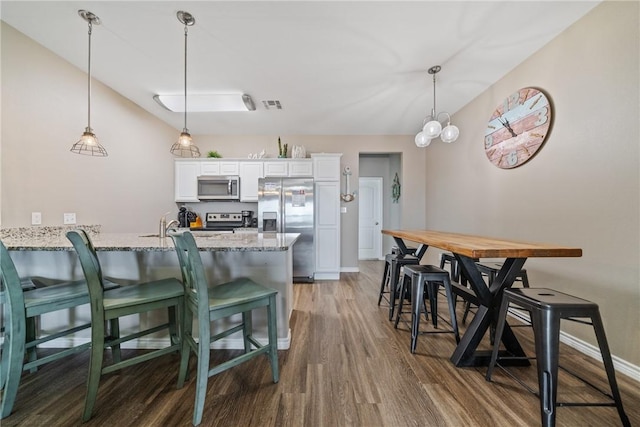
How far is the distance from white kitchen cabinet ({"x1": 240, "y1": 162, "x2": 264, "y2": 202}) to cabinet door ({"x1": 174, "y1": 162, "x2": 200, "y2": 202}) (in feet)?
2.56

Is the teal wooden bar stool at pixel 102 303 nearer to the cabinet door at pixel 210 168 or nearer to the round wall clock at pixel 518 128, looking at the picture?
the cabinet door at pixel 210 168

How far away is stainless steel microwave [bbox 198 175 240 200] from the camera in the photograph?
159 inches

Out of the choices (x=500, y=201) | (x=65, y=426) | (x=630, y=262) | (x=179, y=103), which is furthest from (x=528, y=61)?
(x=65, y=426)

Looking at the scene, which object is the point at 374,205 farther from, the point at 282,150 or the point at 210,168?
the point at 210,168

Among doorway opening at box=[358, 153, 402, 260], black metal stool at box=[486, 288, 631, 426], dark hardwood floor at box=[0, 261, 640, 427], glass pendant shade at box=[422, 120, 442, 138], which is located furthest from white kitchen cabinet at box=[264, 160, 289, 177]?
black metal stool at box=[486, 288, 631, 426]

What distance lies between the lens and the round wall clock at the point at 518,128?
7.09 feet

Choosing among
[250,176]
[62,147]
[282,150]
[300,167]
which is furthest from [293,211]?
[62,147]

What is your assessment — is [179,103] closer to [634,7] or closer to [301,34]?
[301,34]

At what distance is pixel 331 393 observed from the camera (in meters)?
1.46

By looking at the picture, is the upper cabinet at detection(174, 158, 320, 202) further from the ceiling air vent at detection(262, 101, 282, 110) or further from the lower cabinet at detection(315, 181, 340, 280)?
the ceiling air vent at detection(262, 101, 282, 110)

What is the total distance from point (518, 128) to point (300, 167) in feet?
9.52

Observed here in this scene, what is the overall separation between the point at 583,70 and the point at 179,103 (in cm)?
404

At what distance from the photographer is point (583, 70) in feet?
6.05

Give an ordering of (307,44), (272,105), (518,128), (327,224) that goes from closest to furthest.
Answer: (307,44)
(518,128)
(272,105)
(327,224)
